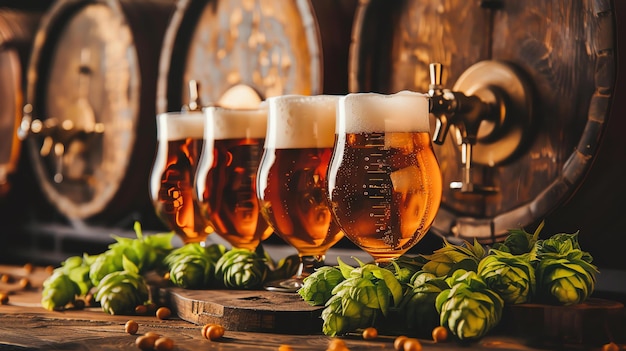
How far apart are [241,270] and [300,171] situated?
0.23 meters

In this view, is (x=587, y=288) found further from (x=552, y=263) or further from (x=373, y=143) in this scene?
(x=373, y=143)

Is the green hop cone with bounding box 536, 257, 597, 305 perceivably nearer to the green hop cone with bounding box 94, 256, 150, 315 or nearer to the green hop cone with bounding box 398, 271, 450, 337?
the green hop cone with bounding box 398, 271, 450, 337

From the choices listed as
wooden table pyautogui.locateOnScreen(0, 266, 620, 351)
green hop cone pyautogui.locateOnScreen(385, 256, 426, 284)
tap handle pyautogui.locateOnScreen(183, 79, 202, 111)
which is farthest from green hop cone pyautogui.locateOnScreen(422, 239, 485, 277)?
tap handle pyautogui.locateOnScreen(183, 79, 202, 111)

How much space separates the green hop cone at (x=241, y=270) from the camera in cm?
170

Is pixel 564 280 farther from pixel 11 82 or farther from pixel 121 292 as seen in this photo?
pixel 11 82

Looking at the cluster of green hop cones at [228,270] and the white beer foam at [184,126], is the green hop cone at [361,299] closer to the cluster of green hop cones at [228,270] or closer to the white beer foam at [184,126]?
the cluster of green hop cones at [228,270]

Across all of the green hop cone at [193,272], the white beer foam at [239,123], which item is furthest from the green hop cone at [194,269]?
the white beer foam at [239,123]

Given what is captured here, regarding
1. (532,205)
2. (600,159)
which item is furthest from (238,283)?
(600,159)

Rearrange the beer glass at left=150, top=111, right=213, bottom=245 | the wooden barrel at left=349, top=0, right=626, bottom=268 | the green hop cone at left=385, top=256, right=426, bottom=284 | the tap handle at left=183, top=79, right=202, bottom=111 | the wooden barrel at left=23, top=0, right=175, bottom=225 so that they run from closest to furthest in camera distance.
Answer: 1. the green hop cone at left=385, top=256, right=426, bottom=284
2. the wooden barrel at left=349, top=0, right=626, bottom=268
3. the beer glass at left=150, top=111, right=213, bottom=245
4. the tap handle at left=183, top=79, right=202, bottom=111
5. the wooden barrel at left=23, top=0, right=175, bottom=225

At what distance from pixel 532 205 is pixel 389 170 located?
394 millimetres

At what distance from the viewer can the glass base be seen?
5.42ft

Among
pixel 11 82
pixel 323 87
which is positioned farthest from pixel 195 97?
pixel 11 82

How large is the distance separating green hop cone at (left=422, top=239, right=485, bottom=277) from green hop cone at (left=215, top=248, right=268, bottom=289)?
1.24 feet

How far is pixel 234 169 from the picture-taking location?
183cm
